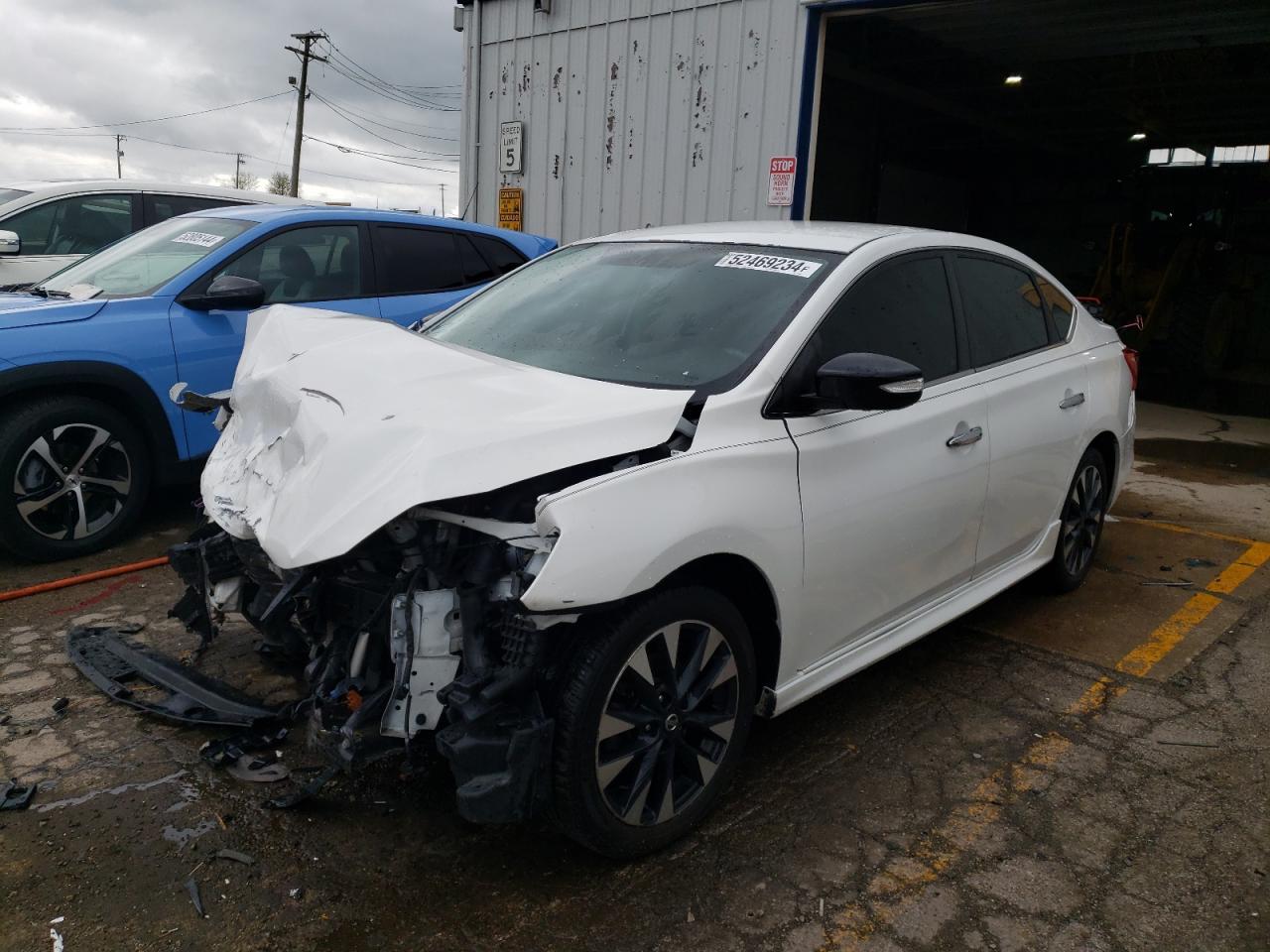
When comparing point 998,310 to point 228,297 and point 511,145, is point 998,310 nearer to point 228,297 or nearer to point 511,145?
point 228,297

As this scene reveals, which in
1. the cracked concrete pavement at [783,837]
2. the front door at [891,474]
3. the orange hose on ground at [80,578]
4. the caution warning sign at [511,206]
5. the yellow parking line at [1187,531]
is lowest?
the cracked concrete pavement at [783,837]

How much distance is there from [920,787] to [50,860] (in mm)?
2419

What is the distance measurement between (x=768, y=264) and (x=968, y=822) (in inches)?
72.2

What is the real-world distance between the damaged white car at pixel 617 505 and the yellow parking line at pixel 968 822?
49 centimetres

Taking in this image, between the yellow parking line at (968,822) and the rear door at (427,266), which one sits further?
the rear door at (427,266)

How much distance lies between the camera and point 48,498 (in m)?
4.57

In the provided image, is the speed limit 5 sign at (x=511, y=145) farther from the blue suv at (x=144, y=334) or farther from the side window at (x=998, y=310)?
the side window at (x=998, y=310)

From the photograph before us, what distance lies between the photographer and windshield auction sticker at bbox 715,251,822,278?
323 cm

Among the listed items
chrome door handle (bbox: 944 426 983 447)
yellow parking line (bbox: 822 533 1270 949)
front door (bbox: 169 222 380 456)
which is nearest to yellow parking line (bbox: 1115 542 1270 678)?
yellow parking line (bbox: 822 533 1270 949)

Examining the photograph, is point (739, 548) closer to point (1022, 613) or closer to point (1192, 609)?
point (1022, 613)

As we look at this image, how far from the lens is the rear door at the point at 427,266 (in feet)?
18.9

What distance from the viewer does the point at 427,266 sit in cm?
598

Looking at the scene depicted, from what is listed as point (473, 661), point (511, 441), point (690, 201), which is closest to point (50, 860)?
point (473, 661)

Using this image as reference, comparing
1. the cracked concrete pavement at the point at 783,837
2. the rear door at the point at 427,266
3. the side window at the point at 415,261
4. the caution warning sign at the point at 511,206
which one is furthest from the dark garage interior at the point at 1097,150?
the cracked concrete pavement at the point at 783,837
